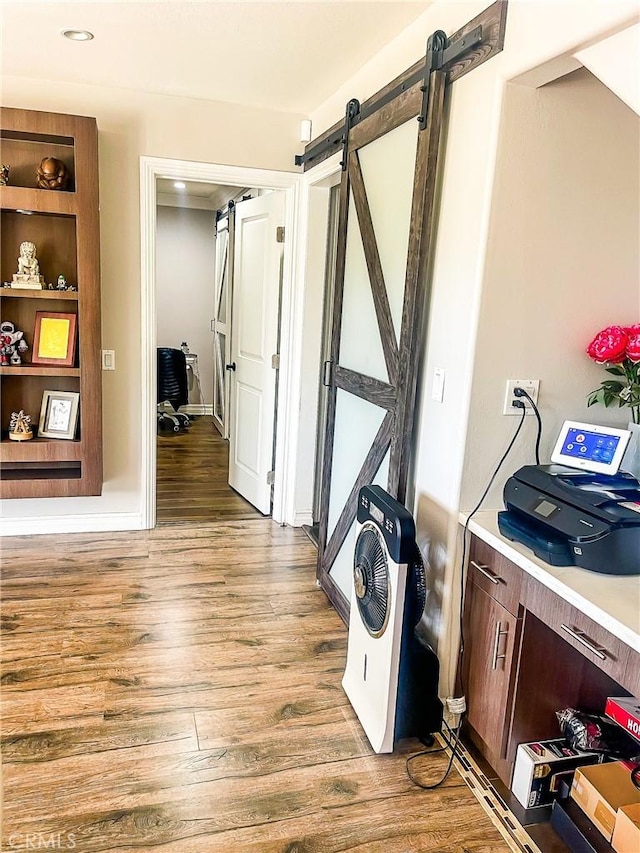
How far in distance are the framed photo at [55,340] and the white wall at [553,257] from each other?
239 centimetres

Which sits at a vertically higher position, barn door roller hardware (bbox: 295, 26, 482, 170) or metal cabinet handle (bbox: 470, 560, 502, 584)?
barn door roller hardware (bbox: 295, 26, 482, 170)

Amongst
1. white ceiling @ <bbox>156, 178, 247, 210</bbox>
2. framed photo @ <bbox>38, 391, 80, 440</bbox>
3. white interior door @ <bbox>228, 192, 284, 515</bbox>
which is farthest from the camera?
white ceiling @ <bbox>156, 178, 247, 210</bbox>

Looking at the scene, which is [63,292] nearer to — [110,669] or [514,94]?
[110,669]

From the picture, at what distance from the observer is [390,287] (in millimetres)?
2521

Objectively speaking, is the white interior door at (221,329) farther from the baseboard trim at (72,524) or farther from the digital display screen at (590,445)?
the digital display screen at (590,445)

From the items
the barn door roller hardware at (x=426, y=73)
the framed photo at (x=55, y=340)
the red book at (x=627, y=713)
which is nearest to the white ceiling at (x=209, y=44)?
the barn door roller hardware at (x=426, y=73)

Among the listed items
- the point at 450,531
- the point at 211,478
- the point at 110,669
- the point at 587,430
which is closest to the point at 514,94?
the point at 587,430

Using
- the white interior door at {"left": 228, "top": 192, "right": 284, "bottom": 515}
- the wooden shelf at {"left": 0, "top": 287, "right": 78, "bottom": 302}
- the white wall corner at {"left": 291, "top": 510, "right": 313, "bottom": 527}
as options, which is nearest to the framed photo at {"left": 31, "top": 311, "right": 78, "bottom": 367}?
the wooden shelf at {"left": 0, "top": 287, "right": 78, "bottom": 302}

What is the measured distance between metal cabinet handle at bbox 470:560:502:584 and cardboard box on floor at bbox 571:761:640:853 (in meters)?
0.57

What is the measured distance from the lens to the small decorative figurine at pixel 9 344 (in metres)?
3.38

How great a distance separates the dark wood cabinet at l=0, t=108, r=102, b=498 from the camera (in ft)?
10.3

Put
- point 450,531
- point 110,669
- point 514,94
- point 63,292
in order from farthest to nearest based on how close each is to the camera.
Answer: point 63,292, point 110,669, point 450,531, point 514,94

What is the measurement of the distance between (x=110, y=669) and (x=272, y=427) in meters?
2.02

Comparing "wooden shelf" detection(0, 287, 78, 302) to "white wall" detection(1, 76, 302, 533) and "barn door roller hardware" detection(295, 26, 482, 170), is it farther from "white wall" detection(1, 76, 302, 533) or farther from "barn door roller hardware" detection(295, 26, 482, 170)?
"barn door roller hardware" detection(295, 26, 482, 170)
